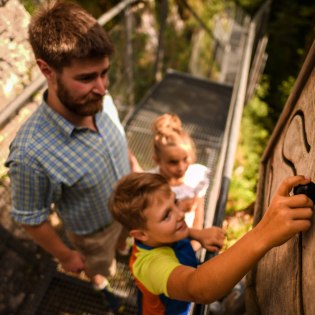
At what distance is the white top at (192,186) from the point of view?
2398 millimetres

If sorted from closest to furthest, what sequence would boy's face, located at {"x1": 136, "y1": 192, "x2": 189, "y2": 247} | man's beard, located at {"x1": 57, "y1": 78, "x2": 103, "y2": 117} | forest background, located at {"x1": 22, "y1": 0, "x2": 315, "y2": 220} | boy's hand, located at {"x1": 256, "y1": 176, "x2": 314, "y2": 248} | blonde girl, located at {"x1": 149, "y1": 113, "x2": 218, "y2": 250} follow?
1. boy's hand, located at {"x1": 256, "y1": 176, "x2": 314, "y2": 248}
2. boy's face, located at {"x1": 136, "y1": 192, "x2": 189, "y2": 247}
3. man's beard, located at {"x1": 57, "y1": 78, "x2": 103, "y2": 117}
4. blonde girl, located at {"x1": 149, "y1": 113, "x2": 218, "y2": 250}
5. forest background, located at {"x1": 22, "y1": 0, "x2": 315, "y2": 220}

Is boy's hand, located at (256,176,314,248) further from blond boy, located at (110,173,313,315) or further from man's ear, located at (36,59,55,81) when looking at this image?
man's ear, located at (36,59,55,81)

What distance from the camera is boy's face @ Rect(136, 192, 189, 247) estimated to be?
5.20 ft

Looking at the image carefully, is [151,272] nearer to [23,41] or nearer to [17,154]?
[17,154]

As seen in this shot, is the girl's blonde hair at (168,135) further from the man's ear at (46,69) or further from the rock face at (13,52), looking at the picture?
the rock face at (13,52)

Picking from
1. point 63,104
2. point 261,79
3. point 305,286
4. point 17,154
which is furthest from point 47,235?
point 261,79

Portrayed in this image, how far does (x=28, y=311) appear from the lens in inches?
122

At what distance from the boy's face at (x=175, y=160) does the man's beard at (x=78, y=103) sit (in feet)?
2.20

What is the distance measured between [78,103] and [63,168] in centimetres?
40

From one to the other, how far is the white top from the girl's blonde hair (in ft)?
0.41

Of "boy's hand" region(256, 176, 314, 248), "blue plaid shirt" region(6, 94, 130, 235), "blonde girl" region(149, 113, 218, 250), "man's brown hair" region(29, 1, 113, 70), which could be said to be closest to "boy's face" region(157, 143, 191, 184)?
"blonde girl" region(149, 113, 218, 250)

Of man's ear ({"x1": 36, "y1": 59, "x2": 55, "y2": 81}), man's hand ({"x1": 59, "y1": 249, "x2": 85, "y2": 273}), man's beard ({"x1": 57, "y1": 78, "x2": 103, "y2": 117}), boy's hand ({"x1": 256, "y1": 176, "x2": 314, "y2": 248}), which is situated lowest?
man's hand ({"x1": 59, "y1": 249, "x2": 85, "y2": 273})

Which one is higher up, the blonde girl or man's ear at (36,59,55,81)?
man's ear at (36,59,55,81)

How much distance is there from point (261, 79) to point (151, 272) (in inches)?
342
